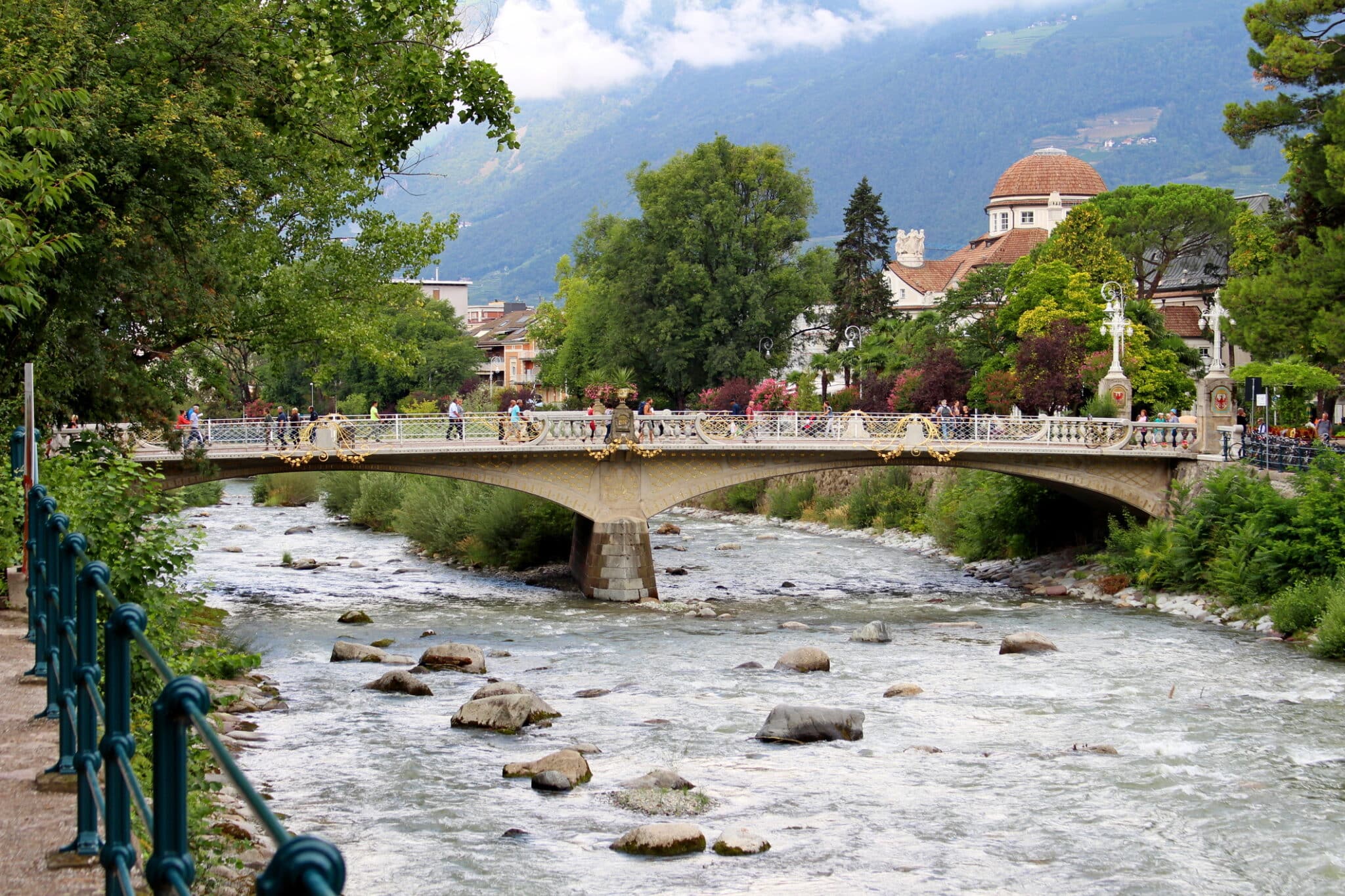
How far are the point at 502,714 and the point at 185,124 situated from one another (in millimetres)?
8668

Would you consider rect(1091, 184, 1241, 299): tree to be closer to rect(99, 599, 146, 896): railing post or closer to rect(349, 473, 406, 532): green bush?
rect(349, 473, 406, 532): green bush

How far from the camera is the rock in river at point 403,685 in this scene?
22203 mm

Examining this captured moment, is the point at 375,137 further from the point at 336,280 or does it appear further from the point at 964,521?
the point at 964,521

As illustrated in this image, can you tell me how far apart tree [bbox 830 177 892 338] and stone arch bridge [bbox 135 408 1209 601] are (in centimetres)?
3249

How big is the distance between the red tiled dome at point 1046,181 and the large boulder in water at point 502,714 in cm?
9171

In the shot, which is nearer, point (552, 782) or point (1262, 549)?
point (552, 782)

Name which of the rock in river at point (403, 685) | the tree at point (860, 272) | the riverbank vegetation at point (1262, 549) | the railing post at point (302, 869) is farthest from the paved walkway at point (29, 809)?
the tree at point (860, 272)

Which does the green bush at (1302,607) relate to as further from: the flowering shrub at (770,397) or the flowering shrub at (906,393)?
the flowering shrub at (770,397)

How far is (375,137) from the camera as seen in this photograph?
1530 cm

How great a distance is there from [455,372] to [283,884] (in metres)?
96.3

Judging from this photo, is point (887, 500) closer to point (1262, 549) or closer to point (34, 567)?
point (1262, 549)

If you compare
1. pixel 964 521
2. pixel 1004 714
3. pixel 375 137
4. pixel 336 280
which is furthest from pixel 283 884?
pixel 964 521

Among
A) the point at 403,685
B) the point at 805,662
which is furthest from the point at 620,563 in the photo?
the point at 403,685

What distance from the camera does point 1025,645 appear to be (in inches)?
1054
